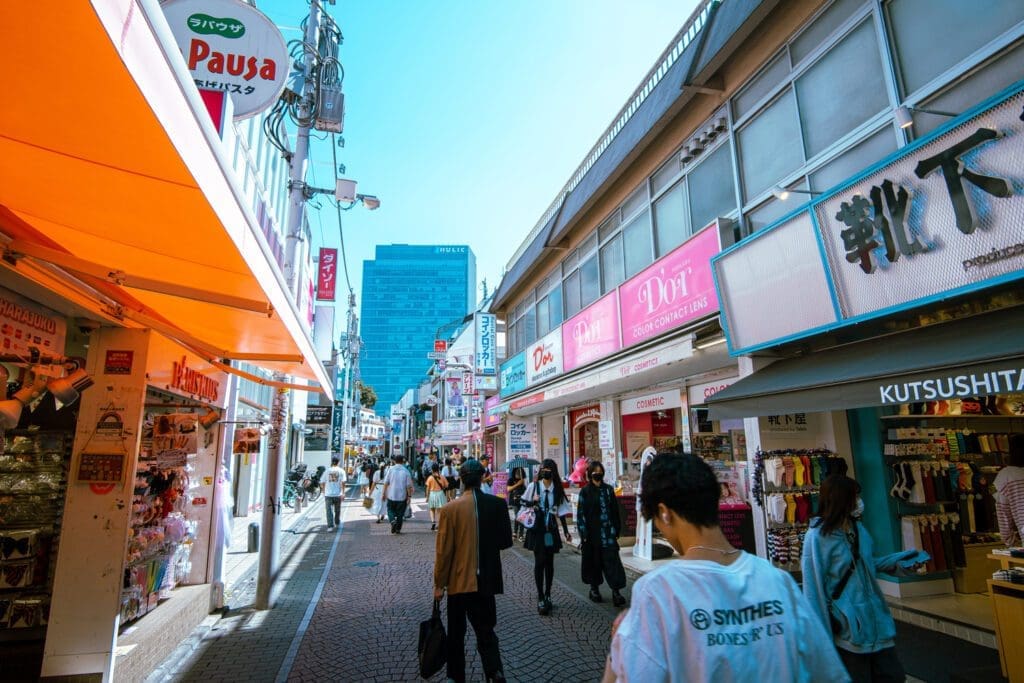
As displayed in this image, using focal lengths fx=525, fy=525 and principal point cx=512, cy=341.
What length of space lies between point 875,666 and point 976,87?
511cm

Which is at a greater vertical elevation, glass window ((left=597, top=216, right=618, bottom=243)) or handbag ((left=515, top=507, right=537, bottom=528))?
glass window ((left=597, top=216, right=618, bottom=243))

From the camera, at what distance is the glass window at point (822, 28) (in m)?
6.25

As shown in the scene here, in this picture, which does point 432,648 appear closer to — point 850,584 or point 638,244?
point 850,584

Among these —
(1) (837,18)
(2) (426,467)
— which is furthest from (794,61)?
(2) (426,467)

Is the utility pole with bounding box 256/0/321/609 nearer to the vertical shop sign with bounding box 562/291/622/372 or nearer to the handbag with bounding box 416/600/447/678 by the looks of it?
the handbag with bounding box 416/600/447/678

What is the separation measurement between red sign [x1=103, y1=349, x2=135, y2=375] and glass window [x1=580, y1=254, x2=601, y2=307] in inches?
375

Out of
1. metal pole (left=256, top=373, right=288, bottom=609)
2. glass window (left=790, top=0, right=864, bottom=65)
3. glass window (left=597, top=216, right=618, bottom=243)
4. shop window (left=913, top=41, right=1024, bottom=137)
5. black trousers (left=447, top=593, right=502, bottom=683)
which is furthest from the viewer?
glass window (left=597, top=216, right=618, bottom=243)

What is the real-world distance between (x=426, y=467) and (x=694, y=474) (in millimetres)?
25965

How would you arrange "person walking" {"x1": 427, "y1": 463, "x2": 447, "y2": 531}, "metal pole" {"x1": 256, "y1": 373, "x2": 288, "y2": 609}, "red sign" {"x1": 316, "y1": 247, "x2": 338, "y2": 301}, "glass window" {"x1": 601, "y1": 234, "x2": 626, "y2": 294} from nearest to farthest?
"metal pole" {"x1": 256, "y1": 373, "x2": 288, "y2": 609} < "glass window" {"x1": 601, "y1": 234, "x2": 626, "y2": 294} < "person walking" {"x1": 427, "y1": 463, "x2": 447, "y2": 531} < "red sign" {"x1": 316, "y1": 247, "x2": 338, "y2": 301}

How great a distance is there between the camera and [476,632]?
4.37m

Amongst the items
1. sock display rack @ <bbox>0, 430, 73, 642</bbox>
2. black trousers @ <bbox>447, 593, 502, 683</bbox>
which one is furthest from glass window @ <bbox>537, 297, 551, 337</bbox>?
sock display rack @ <bbox>0, 430, 73, 642</bbox>

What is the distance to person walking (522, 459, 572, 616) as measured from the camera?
6641mm

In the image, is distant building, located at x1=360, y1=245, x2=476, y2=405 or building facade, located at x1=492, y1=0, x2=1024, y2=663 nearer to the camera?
building facade, located at x1=492, y1=0, x2=1024, y2=663

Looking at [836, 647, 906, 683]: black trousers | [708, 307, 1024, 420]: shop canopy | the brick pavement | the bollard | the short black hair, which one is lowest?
the brick pavement
